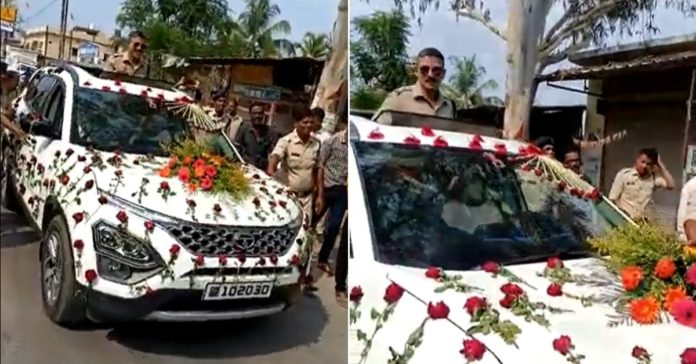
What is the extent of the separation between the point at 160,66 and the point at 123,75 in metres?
0.17

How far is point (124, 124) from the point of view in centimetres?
239

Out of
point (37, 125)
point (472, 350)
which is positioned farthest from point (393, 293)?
point (37, 125)

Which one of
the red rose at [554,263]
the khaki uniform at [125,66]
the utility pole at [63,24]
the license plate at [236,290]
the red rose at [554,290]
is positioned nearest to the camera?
the red rose at [554,290]

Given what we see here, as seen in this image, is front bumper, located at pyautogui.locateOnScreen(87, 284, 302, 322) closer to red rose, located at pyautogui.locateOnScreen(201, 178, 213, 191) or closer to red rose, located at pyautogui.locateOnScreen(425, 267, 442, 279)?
red rose, located at pyautogui.locateOnScreen(201, 178, 213, 191)

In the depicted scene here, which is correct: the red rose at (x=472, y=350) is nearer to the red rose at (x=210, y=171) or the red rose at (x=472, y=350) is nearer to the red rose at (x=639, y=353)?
the red rose at (x=639, y=353)

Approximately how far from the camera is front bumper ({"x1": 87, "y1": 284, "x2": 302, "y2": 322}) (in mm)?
2145

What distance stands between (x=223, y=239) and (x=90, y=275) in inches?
18.3

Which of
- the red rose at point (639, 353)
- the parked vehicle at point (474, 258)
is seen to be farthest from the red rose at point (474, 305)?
the red rose at point (639, 353)

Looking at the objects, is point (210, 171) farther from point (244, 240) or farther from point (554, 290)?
point (554, 290)

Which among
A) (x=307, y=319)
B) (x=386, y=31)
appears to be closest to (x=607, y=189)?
(x=386, y=31)

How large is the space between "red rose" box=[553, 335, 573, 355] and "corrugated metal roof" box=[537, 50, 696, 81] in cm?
72

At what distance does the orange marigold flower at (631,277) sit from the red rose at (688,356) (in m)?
0.22

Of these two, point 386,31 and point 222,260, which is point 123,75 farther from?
point 386,31

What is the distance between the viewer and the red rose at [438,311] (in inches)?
71.9
